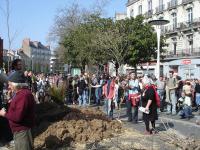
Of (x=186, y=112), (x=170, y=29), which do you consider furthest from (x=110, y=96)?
(x=170, y=29)

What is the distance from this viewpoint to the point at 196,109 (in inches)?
842

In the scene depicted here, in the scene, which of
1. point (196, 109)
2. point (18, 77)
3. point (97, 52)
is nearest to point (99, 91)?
point (196, 109)

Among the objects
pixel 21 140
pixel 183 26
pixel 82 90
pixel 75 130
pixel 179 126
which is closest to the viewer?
pixel 21 140

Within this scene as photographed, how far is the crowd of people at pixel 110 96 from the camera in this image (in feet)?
21.3

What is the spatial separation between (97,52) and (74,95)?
1126cm

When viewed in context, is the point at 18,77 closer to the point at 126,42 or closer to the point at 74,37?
the point at 126,42

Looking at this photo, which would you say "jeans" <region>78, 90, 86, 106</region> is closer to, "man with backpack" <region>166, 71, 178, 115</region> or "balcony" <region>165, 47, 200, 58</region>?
"man with backpack" <region>166, 71, 178, 115</region>

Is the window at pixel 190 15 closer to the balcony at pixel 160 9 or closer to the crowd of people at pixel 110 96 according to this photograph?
the balcony at pixel 160 9

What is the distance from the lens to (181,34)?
59.1 m

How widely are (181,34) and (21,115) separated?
54647 mm

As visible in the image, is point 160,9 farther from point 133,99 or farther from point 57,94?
point 57,94

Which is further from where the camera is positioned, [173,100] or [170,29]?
[170,29]

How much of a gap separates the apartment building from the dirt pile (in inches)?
1524

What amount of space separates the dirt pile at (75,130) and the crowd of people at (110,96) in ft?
4.02
